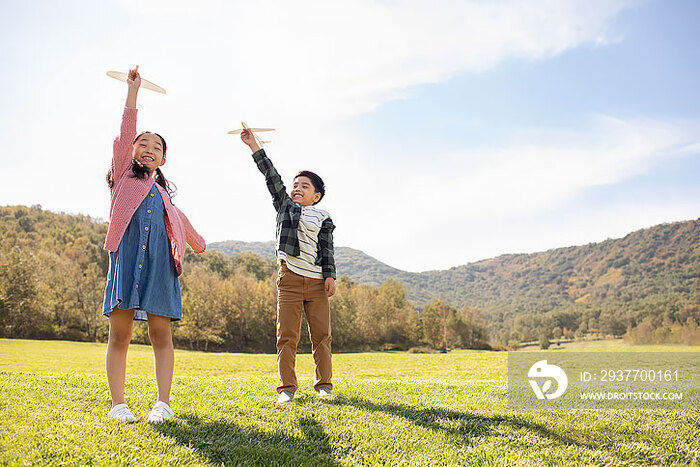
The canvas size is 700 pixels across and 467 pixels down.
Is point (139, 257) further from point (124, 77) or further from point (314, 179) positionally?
point (314, 179)

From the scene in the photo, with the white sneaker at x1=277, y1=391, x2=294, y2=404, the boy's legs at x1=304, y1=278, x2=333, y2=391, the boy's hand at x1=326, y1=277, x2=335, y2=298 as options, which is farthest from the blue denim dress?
the boy's hand at x1=326, y1=277, x2=335, y2=298

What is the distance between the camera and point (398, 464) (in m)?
2.68

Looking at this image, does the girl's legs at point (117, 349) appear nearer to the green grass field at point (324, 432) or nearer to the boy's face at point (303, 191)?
the green grass field at point (324, 432)

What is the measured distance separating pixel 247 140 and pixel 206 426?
281 cm

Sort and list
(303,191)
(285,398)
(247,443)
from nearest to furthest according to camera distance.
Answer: (247,443), (285,398), (303,191)

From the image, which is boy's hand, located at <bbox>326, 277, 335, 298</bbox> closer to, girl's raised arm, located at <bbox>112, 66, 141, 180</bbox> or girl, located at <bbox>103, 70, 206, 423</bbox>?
girl, located at <bbox>103, 70, 206, 423</bbox>

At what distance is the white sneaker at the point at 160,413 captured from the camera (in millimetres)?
3188

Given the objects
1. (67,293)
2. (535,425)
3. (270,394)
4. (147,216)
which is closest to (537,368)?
(535,425)

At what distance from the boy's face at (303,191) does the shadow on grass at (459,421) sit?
2130mm

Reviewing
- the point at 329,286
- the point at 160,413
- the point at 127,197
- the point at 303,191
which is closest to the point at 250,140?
the point at 303,191

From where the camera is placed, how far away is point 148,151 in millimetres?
3766

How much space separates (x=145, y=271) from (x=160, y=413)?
A: 1.02 meters

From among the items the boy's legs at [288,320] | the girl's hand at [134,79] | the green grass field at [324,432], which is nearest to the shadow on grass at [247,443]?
the green grass field at [324,432]

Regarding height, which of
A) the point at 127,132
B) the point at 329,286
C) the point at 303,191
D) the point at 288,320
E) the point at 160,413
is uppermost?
the point at 127,132
